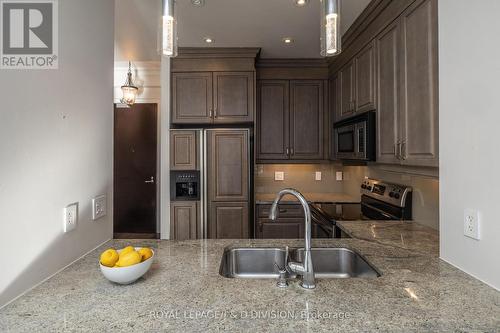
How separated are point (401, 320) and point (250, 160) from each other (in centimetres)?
230

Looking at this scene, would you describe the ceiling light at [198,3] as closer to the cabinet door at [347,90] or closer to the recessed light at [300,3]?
the recessed light at [300,3]

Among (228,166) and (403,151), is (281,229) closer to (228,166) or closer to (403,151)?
(228,166)

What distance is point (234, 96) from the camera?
10.1ft

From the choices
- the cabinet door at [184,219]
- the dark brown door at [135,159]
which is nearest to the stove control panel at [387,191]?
the cabinet door at [184,219]

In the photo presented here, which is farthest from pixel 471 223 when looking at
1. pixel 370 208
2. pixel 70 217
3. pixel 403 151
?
pixel 70 217

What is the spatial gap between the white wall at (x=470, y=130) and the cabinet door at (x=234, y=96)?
→ 2.07m

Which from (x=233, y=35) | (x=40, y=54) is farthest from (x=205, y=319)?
(x=233, y=35)

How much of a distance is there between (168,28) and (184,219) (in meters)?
2.18

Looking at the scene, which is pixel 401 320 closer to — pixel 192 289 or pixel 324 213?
pixel 192 289

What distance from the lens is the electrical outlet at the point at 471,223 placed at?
1.00 meters

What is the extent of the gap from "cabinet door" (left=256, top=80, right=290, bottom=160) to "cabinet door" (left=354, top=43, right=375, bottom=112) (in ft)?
3.34

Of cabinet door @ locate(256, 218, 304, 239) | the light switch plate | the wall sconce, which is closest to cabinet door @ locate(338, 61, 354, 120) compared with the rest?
the light switch plate

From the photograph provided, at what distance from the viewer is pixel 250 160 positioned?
2.97 meters

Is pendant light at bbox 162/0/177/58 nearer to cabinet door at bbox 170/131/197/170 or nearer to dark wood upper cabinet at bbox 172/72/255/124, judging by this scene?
cabinet door at bbox 170/131/197/170
